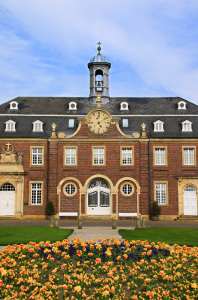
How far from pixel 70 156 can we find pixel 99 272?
22228 mm

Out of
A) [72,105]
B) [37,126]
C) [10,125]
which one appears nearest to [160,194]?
[72,105]

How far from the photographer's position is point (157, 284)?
1098cm

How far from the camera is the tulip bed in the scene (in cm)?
1033

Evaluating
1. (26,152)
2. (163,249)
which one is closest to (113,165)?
(26,152)

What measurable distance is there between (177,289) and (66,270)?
3.58 m

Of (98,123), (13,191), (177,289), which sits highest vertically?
(98,123)

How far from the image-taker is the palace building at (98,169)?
32781 millimetres

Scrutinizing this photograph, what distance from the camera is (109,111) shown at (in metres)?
37.0

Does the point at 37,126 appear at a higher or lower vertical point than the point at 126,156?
higher

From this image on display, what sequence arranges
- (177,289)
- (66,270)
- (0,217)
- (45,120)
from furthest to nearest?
1. (45,120)
2. (0,217)
3. (66,270)
4. (177,289)

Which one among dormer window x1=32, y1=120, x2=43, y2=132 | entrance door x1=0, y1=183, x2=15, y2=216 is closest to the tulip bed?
entrance door x1=0, y1=183, x2=15, y2=216

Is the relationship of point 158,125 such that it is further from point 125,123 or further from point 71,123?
point 71,123

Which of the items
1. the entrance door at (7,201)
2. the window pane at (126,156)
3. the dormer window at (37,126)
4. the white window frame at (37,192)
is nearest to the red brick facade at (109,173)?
the white window frame at (37,192)

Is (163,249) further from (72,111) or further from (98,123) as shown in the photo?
(72,111)
